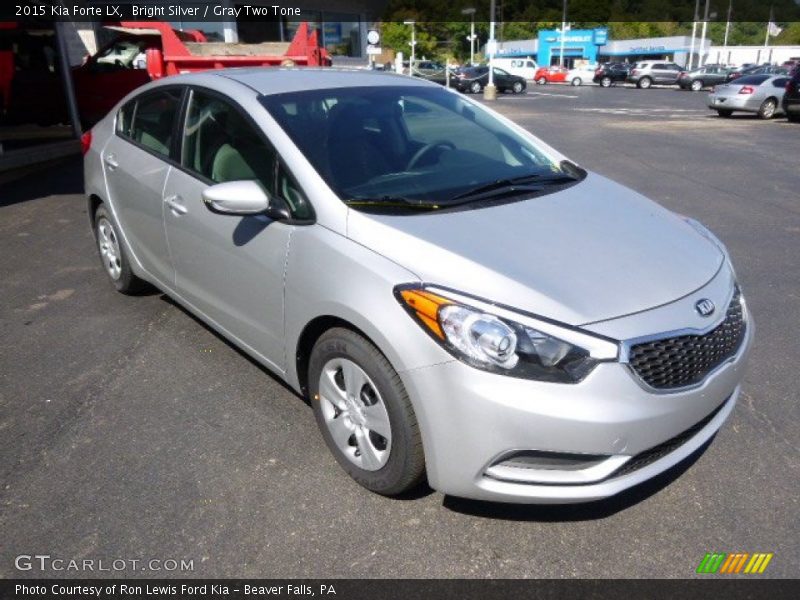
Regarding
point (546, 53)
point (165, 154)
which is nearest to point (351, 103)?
point (165, 154)

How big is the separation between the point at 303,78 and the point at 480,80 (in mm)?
35946

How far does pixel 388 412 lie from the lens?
243 centimetres

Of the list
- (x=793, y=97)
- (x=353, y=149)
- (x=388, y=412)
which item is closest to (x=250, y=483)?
(x=388, y=412)

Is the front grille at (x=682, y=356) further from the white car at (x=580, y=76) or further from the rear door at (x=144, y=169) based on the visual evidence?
the white car at (x=580, y=76)

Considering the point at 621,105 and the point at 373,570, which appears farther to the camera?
the point at 621,105

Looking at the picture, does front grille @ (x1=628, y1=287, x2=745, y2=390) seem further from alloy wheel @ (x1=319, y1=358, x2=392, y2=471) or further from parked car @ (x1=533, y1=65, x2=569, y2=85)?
parked car @ (x1=533, y1=65, x2=569, y2=85)

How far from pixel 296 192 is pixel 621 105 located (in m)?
26.6

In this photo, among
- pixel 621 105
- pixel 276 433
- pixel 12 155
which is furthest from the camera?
pixel 621 105

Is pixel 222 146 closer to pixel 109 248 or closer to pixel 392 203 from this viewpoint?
pixel 392 203

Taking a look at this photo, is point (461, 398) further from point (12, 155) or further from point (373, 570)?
point (12, 155)

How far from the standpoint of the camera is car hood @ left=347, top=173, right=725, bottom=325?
227 centimetres

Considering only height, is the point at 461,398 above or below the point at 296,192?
below

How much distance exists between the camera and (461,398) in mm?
2186
